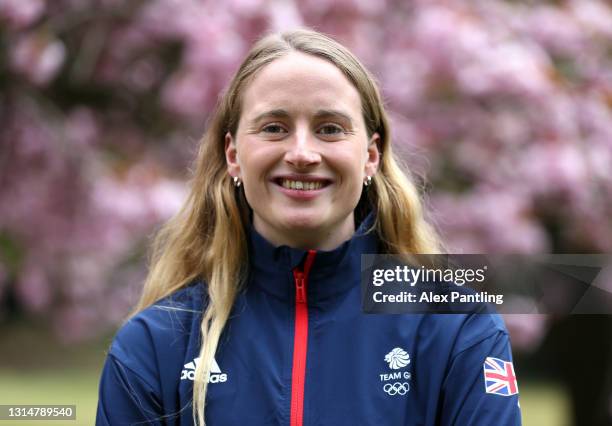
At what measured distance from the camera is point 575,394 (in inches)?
352

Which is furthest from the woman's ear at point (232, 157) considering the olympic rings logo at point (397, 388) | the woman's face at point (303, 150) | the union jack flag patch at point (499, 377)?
the union jack flag patch at point (499, 377)

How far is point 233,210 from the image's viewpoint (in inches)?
91.3

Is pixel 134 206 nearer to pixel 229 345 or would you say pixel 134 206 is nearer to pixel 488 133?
pixel 488 133

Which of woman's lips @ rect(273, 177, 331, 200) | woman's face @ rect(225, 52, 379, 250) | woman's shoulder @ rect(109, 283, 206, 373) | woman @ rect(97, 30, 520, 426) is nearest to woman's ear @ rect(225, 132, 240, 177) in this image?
woman @ rect(97, 30, 520, 426)

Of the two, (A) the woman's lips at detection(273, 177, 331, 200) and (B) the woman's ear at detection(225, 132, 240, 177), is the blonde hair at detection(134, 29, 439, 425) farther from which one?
(A) the woman's lips at detection(273, 177, 331, 200)

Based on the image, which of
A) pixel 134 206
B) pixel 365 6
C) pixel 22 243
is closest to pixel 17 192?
pixel 22 243

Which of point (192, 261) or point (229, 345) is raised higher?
point (192, 261)

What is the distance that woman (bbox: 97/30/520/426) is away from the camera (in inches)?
78.1

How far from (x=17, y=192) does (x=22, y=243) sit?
0.43 m

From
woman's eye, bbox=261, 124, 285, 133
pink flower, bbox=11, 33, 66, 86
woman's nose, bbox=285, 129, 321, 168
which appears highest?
pink flower, bbox=11, 33, 66, 86

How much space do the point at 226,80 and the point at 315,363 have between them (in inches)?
125

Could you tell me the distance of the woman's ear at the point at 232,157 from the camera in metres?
2.29

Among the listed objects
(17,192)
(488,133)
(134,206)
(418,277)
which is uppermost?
(488,133)

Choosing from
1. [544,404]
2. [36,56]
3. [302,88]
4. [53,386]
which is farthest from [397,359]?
[53,386]
